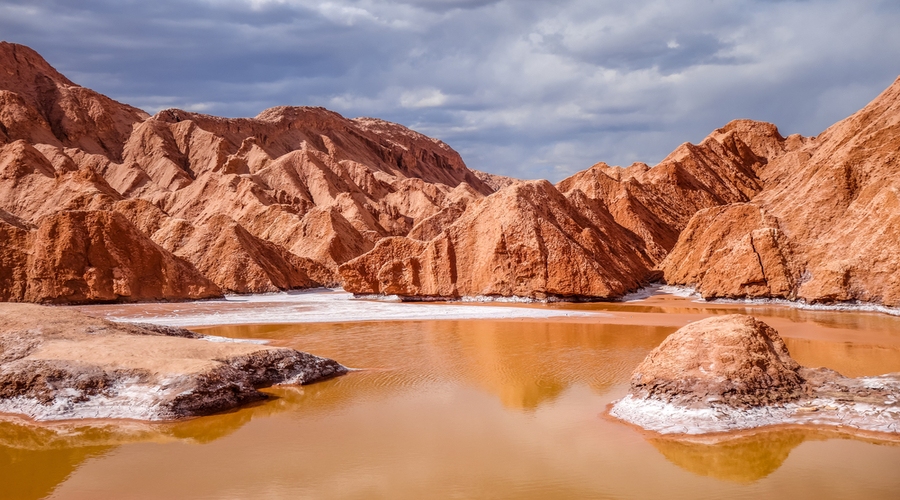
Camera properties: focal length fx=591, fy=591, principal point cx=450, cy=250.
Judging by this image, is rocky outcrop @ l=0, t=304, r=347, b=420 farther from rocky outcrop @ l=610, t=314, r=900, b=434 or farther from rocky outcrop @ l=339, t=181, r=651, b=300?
rocky outcrop @ l=339, t=181, r=651, b=300

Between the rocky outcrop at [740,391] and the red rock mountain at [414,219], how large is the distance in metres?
19.7

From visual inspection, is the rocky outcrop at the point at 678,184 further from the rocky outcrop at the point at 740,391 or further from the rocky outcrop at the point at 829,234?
the rocky outcrop at the point at 740,391

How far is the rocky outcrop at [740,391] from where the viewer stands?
30.9 feet

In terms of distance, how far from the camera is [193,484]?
306 inches

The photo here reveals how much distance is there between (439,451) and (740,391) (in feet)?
16.8

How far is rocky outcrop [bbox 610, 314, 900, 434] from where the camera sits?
9406mm

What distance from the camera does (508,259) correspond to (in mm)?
36344

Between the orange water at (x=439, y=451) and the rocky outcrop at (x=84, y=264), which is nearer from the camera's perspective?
the orange water at (x=439, y=451)

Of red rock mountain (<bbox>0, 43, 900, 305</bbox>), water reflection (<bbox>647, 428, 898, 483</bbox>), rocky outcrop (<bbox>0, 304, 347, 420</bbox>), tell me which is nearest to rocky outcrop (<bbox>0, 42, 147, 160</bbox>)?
red rock mountain (<bbox>0, 43, 900, 305</bbox>)

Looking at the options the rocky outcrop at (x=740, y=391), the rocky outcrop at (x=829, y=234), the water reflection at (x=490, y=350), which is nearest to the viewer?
the rocky outcrop at (x=740, y=391)

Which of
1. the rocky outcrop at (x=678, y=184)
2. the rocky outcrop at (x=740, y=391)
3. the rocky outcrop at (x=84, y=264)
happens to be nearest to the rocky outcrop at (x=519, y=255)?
the rocky outcrop at (x=678, y=184)

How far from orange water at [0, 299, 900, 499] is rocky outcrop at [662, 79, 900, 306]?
1447 centimetres

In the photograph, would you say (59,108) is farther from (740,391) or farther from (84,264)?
(740,391)

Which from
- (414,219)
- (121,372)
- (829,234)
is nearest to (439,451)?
(121,372)
